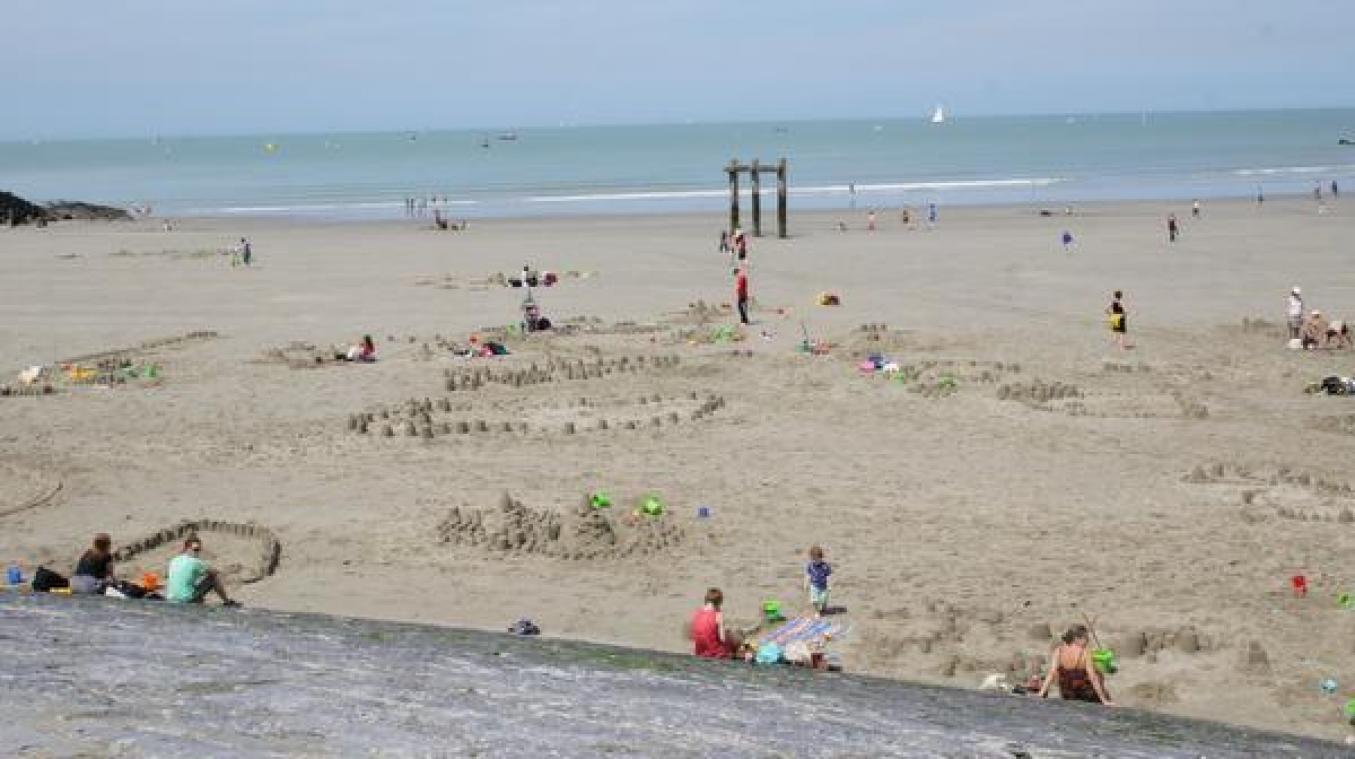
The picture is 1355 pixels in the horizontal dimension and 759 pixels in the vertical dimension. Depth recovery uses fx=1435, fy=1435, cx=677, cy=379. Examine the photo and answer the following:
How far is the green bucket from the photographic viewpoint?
12023 millimetres

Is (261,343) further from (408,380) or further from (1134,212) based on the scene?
(1134,212)

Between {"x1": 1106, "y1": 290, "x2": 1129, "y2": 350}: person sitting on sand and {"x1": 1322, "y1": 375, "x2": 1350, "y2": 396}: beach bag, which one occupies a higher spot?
{"x1": 1106, "y1": 290, "x2": 1129, "y2": 350}: person sitting on sand

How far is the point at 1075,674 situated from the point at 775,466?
29.0ft

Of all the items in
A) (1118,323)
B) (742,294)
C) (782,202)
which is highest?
(782,202)

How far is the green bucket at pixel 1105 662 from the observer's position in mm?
12023

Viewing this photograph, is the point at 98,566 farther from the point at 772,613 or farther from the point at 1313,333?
the point at 1313,333

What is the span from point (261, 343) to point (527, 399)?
921cm

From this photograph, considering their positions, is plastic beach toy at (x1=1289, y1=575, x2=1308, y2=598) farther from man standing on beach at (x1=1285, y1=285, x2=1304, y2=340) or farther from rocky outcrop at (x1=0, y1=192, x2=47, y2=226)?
rocky outcrop at (x1=0, y1=192, x2=47, y2=226)

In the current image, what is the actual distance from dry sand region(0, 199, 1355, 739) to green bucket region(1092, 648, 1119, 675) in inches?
5.8

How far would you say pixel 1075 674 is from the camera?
10312 millimetres

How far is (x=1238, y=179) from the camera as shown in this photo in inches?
3708

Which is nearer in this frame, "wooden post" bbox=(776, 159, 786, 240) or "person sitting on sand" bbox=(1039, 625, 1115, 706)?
"person sitting on sand" bbox=(1039, 625, 1115, 706)

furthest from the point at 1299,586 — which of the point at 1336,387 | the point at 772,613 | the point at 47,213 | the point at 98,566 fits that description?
the point at 47,213

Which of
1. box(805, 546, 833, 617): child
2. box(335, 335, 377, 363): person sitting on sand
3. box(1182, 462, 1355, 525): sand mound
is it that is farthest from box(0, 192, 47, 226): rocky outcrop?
box(805, 546, 833, 617): child
